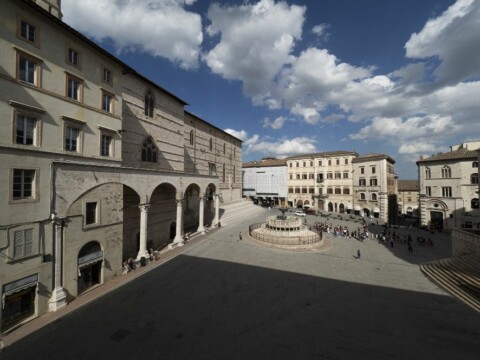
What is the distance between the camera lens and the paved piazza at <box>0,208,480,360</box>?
28.9ft

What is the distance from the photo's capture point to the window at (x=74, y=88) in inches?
537

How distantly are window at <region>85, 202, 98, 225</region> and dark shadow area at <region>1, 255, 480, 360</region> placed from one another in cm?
467

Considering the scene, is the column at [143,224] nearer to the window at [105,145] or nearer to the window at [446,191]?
the window at [105,145]

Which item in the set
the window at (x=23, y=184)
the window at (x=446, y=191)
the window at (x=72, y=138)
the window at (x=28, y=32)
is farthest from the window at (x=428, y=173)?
the window at (x=28, y=32)

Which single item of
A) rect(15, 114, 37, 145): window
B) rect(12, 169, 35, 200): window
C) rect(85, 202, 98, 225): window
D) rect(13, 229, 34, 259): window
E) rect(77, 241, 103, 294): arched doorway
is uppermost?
rect(15, 114, 37, 145): window

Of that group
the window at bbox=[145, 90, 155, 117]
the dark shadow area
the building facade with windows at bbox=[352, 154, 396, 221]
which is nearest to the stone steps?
the dark shadow area

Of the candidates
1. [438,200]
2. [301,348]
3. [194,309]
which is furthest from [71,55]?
[438,200]

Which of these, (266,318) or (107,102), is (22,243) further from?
(266,318)

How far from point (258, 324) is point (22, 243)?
12121 millimetres

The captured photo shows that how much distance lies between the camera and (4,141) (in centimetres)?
1023

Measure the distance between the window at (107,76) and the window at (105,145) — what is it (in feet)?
13.5

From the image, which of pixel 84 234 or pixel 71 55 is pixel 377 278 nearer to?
pixel 84 234

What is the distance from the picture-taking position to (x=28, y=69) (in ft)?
38.0

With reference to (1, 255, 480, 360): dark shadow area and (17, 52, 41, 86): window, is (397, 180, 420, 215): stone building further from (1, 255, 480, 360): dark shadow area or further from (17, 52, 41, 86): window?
(17, 52, 41, 86): window
